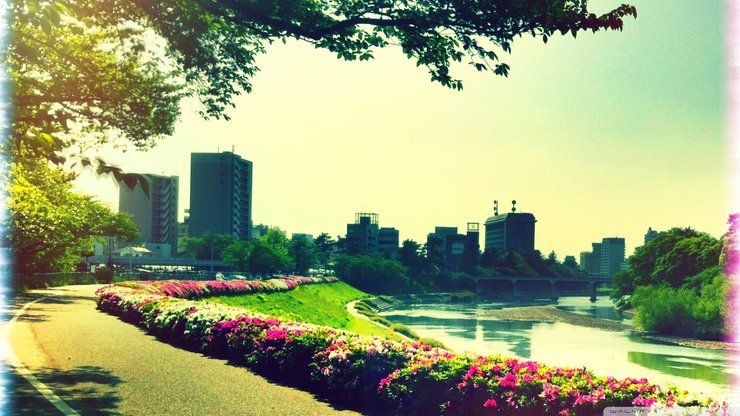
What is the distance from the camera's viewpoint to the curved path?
448 inches

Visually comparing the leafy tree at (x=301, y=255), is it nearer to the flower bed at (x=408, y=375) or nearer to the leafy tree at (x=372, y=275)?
the leafy tree at (x=372, y=275)

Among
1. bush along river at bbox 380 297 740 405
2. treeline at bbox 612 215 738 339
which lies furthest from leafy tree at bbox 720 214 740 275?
bush along river at bbox 380 297 740 405

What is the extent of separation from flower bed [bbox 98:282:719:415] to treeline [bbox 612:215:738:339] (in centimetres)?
6019

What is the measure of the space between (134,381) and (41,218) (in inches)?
1296

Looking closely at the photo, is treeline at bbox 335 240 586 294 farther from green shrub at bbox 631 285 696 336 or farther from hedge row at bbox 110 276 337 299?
green shrub at bbox 631 285 696 336

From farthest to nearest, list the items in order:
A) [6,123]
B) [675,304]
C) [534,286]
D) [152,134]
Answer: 1. [534,286]
2. [675,304]
3. [152,134]
4. [6,123]

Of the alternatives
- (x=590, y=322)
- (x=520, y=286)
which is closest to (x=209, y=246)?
(x=520, y=286)

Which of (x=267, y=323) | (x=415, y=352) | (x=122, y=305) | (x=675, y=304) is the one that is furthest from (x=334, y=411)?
(x=675, y=304)

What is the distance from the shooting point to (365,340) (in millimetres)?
14156

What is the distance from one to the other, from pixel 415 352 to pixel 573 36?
6.41 metres

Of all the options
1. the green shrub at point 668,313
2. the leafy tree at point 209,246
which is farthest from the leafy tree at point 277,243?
the green shrub at point 668,313

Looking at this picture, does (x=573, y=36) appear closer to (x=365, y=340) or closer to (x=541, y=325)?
(x=365, y=340)

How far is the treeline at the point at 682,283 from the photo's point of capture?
67500 millimetres

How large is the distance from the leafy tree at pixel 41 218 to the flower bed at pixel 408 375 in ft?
54.9
